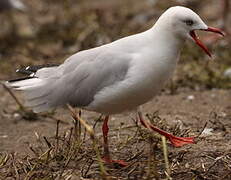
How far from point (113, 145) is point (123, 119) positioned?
2.53 feet

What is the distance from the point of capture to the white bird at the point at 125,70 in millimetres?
3189

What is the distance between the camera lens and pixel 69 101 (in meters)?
3.47

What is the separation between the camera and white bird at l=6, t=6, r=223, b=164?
3189 millimetres

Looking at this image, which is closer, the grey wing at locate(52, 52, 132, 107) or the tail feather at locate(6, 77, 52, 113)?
the grey wing at locate(52, 52, 132, 107)

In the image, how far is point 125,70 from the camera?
3.24 metres

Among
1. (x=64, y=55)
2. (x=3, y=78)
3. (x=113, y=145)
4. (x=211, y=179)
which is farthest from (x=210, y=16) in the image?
(x=211, y=179)

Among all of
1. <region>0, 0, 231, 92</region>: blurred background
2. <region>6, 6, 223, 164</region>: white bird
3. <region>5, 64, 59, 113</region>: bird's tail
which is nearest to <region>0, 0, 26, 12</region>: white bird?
<region>0, 0, 231, 92</region>: blurred background

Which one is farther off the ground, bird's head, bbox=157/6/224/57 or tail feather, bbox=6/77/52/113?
bird's head, bbox=157/6/224/57

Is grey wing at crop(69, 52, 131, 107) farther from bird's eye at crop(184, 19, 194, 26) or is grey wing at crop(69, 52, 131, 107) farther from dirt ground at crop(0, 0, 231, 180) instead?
bird's eye at crop(184, 19, 194, 26)

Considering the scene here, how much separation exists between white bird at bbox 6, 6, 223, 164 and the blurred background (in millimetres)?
2066

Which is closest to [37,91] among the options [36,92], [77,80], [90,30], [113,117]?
[36,92]

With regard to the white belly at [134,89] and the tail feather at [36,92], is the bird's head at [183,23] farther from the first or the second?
the tail feather at [36,92]

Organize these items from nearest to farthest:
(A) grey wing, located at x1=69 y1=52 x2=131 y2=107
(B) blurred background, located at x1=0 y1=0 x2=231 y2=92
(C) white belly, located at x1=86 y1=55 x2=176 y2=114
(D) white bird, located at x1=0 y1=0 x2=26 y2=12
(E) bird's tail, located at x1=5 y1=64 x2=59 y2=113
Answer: (C) white belly, located at x1=86 y1=55 x2=176 y2=114 → (A) grey wing, located at x1=69 y1=52 x2=131 y2=107 → (E) bird's tail, located at x1=5 y1=64 x2=59 y2=113 → (B) blurred background, located at x1=0 y1=0 x2=231 y2=92 → (D) white bird, located at x1=0 y1=0 x2=26 y2=12

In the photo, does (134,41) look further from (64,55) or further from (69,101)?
(64,55)
